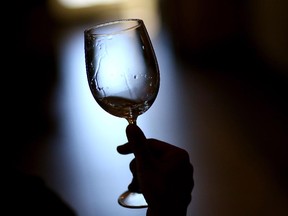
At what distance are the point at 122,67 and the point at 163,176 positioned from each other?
5.2 inches

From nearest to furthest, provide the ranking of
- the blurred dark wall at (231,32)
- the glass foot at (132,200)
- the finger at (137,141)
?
the finger at (137,141) < the glass foot at (132,200) < the blurred dark wall at (231,32)

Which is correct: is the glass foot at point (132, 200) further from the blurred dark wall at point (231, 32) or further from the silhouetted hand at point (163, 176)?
the blurred dark wall at point (231, 32)

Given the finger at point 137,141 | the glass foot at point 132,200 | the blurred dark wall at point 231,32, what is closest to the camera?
the finger at point 137,141

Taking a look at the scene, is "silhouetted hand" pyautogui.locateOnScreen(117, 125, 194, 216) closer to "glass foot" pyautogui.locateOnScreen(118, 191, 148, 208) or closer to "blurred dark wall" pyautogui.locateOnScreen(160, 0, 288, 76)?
"glass foot" pyautogui.locateOnScreen(118, 191, 148, 208)

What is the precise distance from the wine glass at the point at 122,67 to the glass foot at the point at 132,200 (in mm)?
223

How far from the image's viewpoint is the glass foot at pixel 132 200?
83 centimetres

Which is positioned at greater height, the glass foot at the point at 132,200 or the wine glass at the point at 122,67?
the wine glass at the point at 122,67

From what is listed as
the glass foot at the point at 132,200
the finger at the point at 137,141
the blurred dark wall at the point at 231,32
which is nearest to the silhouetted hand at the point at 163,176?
the finger at the point at 137,141

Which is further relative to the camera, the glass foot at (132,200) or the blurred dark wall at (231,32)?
the blurred dark wall at (231,32)

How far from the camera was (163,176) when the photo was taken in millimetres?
585

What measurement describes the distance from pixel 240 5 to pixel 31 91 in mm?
1174

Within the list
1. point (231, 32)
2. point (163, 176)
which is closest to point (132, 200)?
point (163, 176)

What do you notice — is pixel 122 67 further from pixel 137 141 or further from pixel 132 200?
pixel 132 200

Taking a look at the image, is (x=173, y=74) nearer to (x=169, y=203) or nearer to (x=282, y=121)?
(x=282, y=121)
